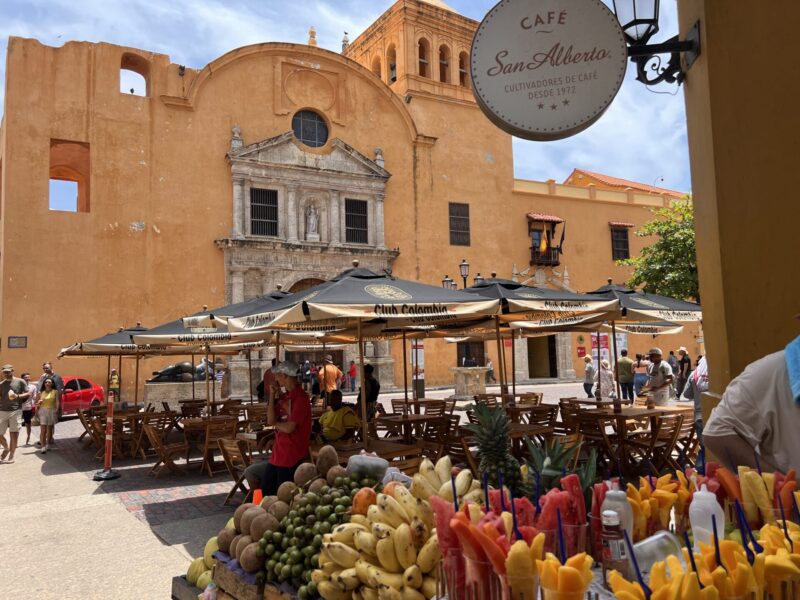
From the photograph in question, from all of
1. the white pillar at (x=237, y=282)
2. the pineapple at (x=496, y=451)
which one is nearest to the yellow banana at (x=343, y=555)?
the pineapple at (x=496, y=451)

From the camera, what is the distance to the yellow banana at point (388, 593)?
2348mm

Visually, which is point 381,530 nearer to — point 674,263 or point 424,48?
point 674,263

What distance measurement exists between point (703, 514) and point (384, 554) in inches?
45.7

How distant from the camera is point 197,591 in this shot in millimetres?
3701

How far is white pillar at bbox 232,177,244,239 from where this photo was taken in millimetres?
25406

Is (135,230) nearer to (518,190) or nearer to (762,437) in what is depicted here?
(518,190)

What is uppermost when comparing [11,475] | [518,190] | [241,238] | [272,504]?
[518,190]

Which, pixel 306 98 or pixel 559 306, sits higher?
pixel 306 98

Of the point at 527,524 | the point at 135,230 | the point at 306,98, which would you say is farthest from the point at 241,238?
the point at 527,524

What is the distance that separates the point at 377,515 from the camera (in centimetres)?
268

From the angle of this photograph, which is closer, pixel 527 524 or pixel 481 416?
pixel 527 524

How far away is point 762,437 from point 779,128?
2.45 metres

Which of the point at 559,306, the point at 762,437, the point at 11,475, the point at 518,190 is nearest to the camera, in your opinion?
the point at 762,437

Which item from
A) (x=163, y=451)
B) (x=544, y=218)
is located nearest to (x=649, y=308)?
(x=163, y=451)
